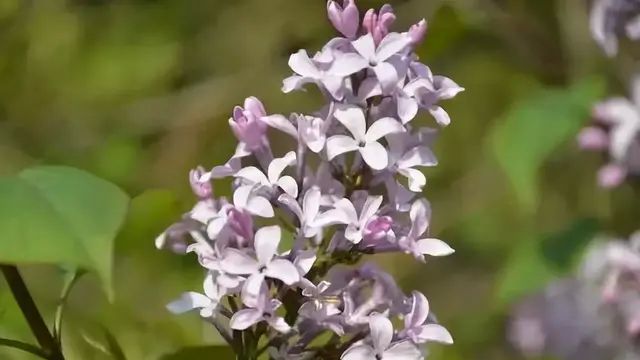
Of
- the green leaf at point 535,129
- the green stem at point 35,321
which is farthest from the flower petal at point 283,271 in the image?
the green leaf at point 535,129

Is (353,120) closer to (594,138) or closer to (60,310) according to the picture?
(60,310)

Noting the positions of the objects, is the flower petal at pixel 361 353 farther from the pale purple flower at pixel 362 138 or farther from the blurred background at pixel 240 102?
the blurred background at pixel 240 102

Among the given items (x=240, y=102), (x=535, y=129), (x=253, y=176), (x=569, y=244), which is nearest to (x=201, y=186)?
(x=253, y=176)

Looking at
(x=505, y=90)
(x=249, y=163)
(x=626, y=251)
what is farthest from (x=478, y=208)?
(x=249, y=163)

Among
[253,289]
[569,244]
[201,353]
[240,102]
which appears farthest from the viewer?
[240,102]

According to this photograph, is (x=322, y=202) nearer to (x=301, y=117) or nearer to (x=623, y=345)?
(x=301, y=117)

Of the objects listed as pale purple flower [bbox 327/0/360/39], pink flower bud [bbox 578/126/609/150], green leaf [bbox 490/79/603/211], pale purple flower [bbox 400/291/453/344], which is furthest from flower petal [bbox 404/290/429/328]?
pink flower bud [bbox 578/126/609/150]
